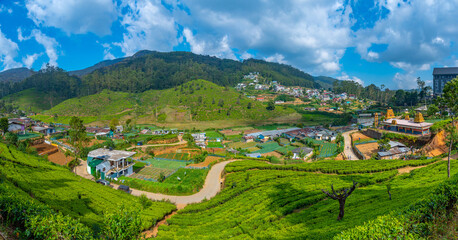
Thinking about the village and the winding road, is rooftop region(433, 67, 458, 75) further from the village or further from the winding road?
the winding road

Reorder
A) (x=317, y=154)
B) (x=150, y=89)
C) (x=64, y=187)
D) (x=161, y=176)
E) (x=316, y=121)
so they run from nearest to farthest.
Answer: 1. (x=64, y=187)
2. (x=161, y=176)
3. (x=317, y=154)
4. (x=316, y=121)
5. (x=150, y=89)

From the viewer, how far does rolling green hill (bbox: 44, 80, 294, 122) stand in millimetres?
109119

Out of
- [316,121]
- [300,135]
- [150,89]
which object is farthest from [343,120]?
[150,89]

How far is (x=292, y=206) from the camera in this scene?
19.4 meters

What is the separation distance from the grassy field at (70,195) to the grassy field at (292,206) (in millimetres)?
3828

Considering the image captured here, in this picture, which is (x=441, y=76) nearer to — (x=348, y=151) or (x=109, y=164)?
(x=348, y=151)

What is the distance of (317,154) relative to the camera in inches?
1997

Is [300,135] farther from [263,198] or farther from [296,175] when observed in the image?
[263,198]

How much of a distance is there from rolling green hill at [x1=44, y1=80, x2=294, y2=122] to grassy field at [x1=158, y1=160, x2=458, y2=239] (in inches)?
3217

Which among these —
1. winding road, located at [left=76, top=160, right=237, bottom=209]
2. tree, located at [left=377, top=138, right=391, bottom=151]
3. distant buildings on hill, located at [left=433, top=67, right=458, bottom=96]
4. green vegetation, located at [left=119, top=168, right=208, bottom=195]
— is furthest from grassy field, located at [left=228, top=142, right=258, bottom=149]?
distant buildings on hill, located at [left=433, top=67, right=458, bottom=96]

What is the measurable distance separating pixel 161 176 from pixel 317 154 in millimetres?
35483

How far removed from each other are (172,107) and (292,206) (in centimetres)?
10724

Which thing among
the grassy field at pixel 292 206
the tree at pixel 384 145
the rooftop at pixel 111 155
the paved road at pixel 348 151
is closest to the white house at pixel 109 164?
the rooftop at pixel 111 155

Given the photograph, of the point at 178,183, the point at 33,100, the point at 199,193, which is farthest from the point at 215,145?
the point at 33,100
